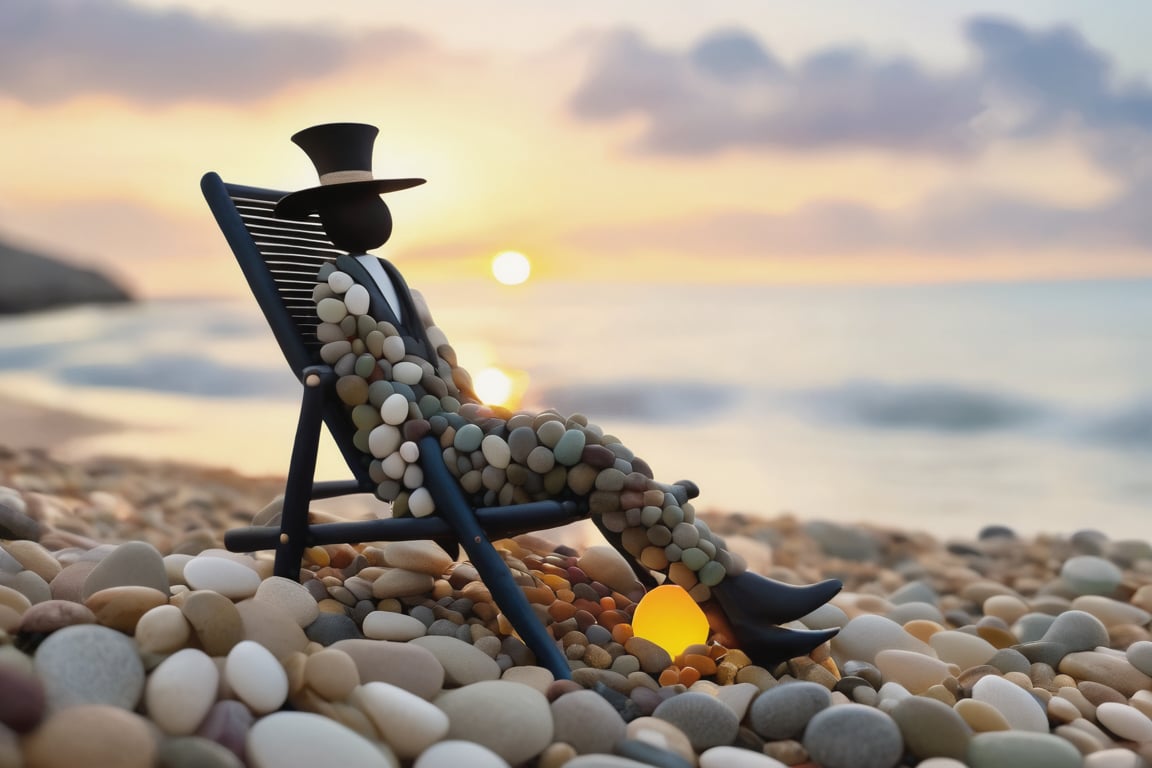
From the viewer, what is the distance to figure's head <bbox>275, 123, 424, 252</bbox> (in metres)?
4.05

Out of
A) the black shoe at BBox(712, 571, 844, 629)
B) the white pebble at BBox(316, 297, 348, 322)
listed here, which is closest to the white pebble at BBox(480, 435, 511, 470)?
the white pebble at BBox(316, 297, 348, 322)

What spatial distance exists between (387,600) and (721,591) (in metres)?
1.23

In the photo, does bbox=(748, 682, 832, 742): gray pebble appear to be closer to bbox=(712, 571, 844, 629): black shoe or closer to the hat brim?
bbox=(712, 571, 844, 629): black shoe

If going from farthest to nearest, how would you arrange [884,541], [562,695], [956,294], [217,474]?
[956,294], [217,474], [884,541], [562,695]

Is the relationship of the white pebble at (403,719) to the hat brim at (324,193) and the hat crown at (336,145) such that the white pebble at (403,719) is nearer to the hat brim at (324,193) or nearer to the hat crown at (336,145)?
the hat brim at (324,193)

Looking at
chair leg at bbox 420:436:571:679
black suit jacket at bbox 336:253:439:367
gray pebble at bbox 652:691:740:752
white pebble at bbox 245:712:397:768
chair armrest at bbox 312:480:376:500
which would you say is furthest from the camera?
chair armrest at bbox 312:480:376:500

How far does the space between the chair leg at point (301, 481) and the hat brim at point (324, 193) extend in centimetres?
69

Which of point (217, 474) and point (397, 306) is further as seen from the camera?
point (217, 474)

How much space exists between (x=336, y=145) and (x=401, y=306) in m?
0.65

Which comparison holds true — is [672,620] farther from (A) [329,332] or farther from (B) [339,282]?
(B) [339,282]

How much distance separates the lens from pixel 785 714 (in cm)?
335

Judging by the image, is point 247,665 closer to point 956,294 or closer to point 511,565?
point 511,565

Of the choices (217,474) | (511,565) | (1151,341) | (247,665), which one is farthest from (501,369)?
(247,665)

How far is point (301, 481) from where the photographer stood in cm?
388
